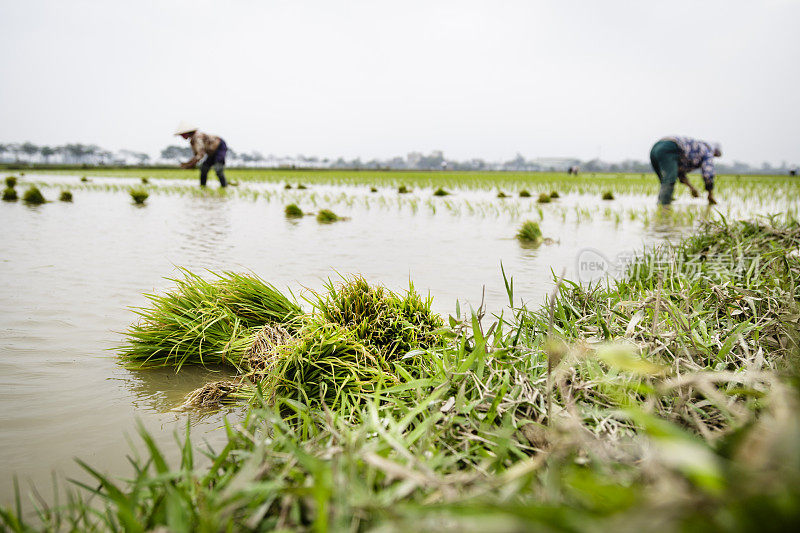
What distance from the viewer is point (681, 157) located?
9.29 meters

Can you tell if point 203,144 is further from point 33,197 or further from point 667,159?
point 667,159

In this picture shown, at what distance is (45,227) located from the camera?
22.9 feet

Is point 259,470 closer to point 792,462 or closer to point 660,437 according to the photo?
point 660,437

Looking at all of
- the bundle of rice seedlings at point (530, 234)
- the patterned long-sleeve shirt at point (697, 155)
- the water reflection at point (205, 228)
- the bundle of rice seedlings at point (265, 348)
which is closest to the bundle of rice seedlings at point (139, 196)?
the water reflection at point (205, 228)

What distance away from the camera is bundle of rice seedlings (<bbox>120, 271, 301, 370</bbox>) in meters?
2.41

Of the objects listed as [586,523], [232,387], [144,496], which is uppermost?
[586,523]

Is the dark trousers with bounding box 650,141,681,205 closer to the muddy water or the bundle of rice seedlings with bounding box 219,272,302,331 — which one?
the muddy water

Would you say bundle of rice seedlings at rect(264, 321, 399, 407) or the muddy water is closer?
the muddy water

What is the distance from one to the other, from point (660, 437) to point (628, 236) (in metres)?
7.01

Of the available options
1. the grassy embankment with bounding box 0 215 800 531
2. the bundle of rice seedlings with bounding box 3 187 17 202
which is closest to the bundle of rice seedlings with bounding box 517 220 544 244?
the grassy embankment with bounding box 0 215 800 531

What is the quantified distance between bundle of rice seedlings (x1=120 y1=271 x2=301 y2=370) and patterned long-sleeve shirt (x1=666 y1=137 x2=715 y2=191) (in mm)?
A: 9319

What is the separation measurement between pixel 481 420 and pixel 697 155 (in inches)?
394

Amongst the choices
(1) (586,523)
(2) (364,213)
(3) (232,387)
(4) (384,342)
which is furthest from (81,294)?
(2) (364,213)

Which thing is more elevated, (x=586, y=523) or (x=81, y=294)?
(x=586, y=523)
